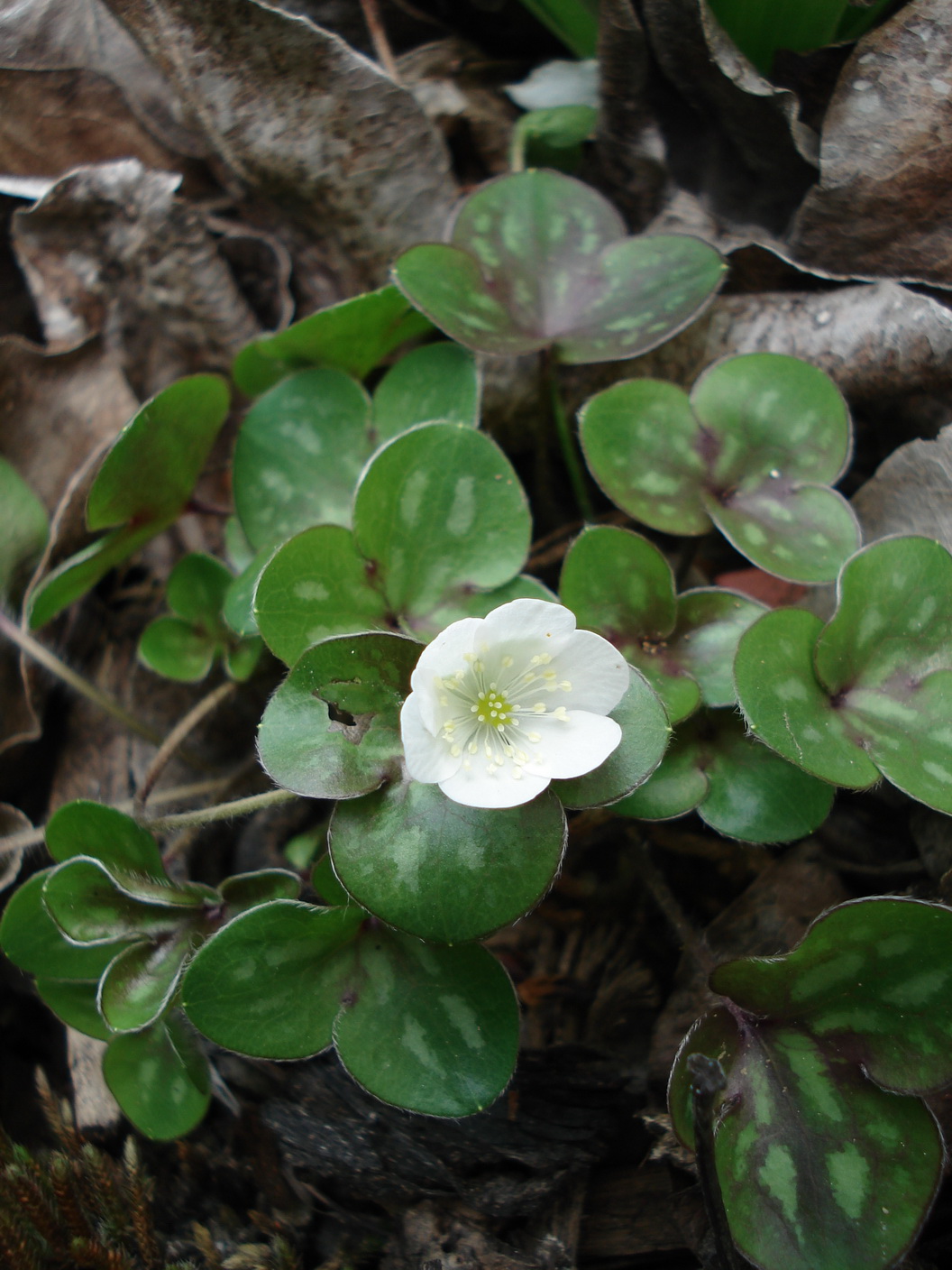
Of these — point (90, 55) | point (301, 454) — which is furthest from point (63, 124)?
point (301, 454)

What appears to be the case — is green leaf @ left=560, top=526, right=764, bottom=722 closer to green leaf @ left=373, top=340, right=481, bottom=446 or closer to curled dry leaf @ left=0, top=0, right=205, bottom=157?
green leaf @ left=373, top=340, right=481, bottom=446

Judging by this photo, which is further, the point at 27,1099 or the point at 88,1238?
A: the point at 27,1099

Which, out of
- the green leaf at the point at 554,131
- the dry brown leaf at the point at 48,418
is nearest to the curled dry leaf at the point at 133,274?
the dry brown leaf at the point at 48,418

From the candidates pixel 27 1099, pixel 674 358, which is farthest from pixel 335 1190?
pixel 674 358

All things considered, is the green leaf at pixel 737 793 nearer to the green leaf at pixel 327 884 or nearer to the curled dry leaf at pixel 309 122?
the green leaf at pixel 327 884

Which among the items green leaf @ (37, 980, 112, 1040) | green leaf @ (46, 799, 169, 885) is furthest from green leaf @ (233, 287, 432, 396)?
green leaf @ (37, 980, 112, 1040)

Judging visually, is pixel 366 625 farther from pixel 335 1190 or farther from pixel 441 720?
pixel 335 1190
